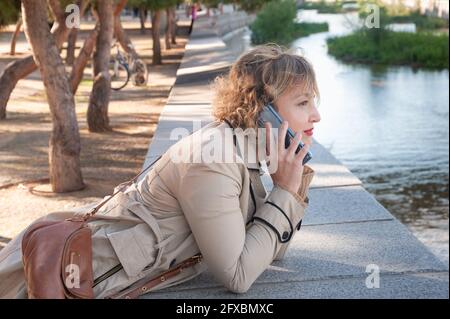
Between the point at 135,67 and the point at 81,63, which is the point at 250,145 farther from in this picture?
the point at 135,67

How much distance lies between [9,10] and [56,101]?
2.70 metres

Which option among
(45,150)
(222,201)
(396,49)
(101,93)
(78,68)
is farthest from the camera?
(396,49)

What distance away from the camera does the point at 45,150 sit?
31.8 ft

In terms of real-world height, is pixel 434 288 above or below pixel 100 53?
above

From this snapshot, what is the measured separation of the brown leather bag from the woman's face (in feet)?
2.46

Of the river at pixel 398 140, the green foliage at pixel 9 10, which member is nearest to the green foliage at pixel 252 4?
the river at pixel 398 140

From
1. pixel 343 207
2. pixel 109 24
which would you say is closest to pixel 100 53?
pixel 109 24

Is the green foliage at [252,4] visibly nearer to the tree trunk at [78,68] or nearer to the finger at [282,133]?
the tree trunk at [78,68]

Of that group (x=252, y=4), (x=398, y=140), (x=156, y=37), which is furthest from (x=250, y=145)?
(x=156, y=37)

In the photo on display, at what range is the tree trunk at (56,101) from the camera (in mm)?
6633

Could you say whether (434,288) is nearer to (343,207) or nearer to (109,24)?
(343,207)

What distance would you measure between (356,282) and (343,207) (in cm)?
134

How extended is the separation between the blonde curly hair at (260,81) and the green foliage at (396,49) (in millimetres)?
41026

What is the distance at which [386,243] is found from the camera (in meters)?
3.35
